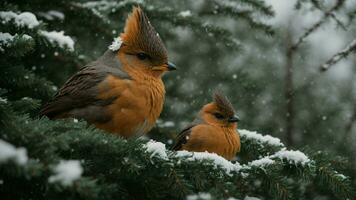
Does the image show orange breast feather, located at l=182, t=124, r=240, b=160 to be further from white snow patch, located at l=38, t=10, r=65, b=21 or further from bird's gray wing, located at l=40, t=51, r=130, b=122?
white snow patch, located at l=38, t=10, r=65, b=21

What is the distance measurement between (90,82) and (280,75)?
3.05m

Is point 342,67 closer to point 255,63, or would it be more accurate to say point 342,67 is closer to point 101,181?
point 255,63

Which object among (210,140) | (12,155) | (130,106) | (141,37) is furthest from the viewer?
(210,140)

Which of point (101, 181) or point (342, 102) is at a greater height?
point (342, 102)

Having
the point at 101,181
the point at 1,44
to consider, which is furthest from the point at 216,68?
the point at 101,181

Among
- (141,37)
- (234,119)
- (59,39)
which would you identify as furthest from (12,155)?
(234,119)

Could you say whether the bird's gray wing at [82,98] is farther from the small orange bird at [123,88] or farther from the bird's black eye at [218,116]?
the bird's black eye at [218,116]

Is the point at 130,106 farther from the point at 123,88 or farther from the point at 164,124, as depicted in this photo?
the point at 164,124

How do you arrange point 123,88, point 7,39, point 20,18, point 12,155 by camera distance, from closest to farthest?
point 12,155 → point 7,39 → point 20,18 → point 123,88

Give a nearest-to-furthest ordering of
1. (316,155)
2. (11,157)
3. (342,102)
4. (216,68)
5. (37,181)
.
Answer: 1. (11,157)
2. (37,181)
3. (316,155)
4. (342,102)
5. (216,68)

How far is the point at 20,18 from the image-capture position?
391cm

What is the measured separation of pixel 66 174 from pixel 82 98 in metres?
2.19

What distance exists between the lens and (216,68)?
21.6ft

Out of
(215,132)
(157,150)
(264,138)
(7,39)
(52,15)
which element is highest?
(52,15)
